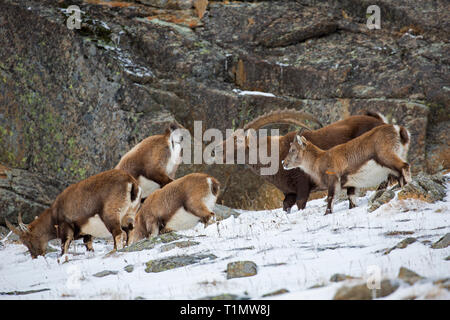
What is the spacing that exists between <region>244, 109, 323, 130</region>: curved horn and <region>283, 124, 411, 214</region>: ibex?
2.54 m

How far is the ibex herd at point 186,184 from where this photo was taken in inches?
353

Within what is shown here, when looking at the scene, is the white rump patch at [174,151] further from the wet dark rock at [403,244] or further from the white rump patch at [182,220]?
the wet dark rock at [403,244]

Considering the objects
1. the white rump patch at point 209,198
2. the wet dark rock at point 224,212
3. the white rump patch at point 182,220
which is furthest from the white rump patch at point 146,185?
the white rump patch at point 209,198

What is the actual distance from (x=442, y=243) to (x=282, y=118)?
6739mm

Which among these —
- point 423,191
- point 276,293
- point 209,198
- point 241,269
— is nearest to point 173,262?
point 241,269

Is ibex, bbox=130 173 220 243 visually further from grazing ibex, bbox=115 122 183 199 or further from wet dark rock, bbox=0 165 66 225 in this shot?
wet dark rock, bbox=0 165 66 225

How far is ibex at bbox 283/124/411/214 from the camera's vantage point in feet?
28.7

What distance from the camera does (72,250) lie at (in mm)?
10430

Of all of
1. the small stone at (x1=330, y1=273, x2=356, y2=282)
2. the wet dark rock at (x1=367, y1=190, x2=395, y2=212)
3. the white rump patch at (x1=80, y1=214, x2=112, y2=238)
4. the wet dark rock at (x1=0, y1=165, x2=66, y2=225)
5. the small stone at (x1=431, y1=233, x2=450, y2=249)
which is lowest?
the wet dark rock at (x1=0, y1=165, x2=66, y2=225)

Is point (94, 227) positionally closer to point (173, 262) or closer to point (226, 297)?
point (173, 262)

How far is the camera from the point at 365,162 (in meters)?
8.92

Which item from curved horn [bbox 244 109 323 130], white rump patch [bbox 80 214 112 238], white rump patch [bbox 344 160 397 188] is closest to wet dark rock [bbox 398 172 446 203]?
white rump patch [bbox 344 160 397 188]

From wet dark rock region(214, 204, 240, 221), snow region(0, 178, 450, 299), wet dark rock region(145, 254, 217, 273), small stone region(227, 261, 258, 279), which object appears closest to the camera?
snow region(0, 178, 450, 299)
